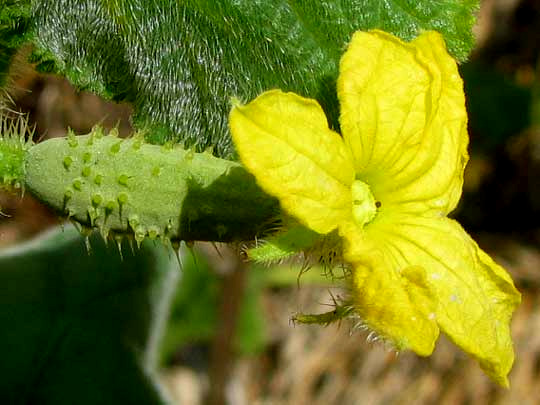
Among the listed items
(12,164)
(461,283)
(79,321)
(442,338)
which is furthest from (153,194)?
(442,338)

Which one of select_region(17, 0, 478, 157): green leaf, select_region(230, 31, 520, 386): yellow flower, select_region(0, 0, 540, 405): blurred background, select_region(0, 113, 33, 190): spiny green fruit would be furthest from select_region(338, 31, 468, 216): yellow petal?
select_region(0, 0, 540, 405): blurred background

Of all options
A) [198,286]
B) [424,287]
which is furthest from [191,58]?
[198,286]

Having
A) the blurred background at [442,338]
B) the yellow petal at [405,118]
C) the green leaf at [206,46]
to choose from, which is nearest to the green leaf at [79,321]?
the green leaf at [206,46]

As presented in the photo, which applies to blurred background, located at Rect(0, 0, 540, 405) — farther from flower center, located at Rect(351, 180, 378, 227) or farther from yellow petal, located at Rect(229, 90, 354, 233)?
yellow petal, located at Rect(229, 90, 354, 233)

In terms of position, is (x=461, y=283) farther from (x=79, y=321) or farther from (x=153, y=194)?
(x=79, y=321)

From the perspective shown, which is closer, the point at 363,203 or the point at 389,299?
the point at 389,299

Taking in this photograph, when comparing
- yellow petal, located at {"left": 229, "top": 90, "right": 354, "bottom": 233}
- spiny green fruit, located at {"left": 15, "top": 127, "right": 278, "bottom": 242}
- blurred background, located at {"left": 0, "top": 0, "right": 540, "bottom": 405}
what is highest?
yellow petal, located at {"left": 229, "top": 90, "right": 354, "bottom": 233}

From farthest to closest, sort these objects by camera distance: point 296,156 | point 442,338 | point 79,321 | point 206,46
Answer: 1. point 442,338
2. point 79,321
3. point 206,46
4. point 296,156

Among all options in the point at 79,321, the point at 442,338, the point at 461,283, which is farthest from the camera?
the point at 442,338
